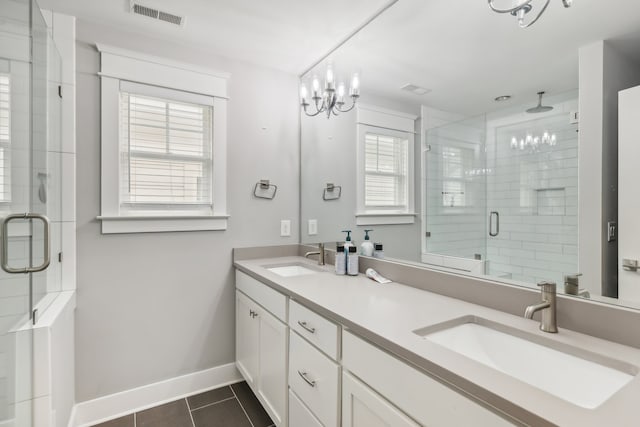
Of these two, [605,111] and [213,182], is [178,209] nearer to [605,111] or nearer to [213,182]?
[213,182]

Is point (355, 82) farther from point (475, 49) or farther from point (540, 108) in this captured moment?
point (540, 108)

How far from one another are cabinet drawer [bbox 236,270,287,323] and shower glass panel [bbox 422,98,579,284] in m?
0.77

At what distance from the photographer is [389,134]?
186cm

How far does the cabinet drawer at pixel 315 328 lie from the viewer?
3.97 ft

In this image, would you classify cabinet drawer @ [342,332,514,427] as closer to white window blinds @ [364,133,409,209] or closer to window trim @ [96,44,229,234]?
white window blinds @ [364,133,409,209]

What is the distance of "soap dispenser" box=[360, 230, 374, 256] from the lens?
6.37 ft

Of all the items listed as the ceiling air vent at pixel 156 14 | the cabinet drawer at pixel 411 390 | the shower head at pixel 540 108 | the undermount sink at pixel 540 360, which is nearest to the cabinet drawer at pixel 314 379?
the cabinet drawer at pixel 411 390

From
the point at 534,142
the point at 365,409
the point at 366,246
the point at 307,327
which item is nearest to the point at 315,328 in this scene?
the point at 307,327

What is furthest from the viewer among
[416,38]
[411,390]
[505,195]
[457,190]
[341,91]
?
[341,91]

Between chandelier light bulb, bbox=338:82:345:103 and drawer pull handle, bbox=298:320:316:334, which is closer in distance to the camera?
drawer pull handle, bbox=298:320:316:334

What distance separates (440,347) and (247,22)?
1.98 m

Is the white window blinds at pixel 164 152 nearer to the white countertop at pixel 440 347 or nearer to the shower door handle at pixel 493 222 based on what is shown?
the white countertop at pixel 440 347

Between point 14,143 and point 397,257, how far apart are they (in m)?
1.80

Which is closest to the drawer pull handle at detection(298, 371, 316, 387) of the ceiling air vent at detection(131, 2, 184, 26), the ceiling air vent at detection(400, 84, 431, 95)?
the ceiling air vent at detection(400, 84, 431, 95)
